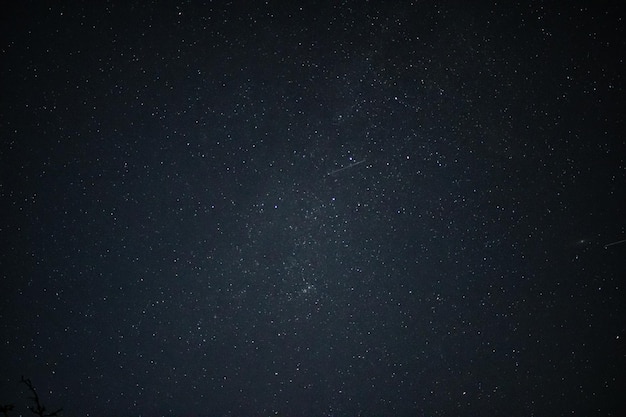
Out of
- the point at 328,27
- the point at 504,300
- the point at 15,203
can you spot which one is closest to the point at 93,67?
the point at 15,203

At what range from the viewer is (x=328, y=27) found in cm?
106

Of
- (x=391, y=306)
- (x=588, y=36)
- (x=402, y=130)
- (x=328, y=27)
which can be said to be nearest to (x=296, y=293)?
(x=391, y=306)

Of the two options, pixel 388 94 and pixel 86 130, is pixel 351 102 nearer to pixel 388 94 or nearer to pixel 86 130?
pixel 388 94

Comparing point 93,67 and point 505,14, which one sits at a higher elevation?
point 93,67

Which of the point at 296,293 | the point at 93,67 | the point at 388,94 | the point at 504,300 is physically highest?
the point at 93,67

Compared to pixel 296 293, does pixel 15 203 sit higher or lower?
higher

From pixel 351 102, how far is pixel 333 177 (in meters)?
0.18

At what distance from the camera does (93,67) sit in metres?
1.08

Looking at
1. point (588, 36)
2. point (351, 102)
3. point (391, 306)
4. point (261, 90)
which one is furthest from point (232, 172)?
point (588, 36)

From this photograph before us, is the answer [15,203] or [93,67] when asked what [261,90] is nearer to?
[93,67]

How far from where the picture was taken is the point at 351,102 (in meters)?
1.06

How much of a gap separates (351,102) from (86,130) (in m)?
0.63

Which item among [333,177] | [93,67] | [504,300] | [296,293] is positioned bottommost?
[504,300]

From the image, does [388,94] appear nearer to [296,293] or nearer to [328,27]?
[328,27]
